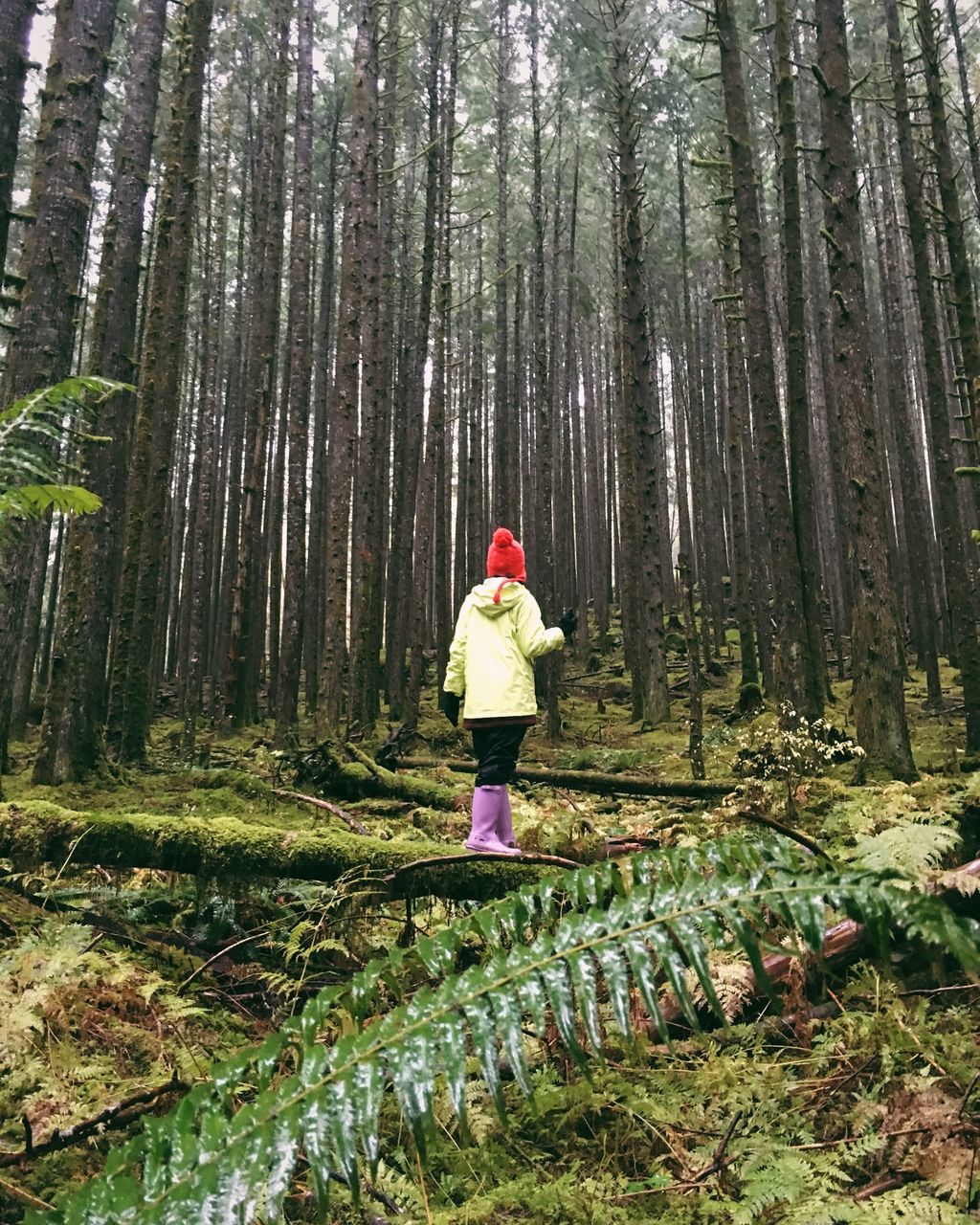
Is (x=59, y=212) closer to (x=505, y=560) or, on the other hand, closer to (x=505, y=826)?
(x=505, y=560)

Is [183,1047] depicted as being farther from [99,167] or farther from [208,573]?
[99,167]

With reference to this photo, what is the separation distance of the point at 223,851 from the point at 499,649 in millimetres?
1860

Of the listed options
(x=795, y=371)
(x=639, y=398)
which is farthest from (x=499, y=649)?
(x=639, y=398)

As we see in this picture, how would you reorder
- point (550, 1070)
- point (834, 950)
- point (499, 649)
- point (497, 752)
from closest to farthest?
point (550, 1070), point (834, 950), point (497, 752), point (499, 649)

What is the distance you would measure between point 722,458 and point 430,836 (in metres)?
22.4

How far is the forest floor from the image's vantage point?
6.56 feet

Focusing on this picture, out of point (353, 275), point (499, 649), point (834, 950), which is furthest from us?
point (353, 275)

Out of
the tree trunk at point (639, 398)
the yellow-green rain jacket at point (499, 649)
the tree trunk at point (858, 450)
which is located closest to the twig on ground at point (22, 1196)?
the yellow-green rain jacket at point (499, 649)

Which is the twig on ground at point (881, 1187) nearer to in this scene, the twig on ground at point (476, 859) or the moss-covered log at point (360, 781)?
the twig on ground at point (476, 859)

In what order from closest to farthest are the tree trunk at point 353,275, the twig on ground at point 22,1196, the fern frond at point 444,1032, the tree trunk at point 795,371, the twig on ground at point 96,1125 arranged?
the fern frond at point 444,1032
the twig on ground at point 22,1196
the twig on ground at point 96,1125
the tree trunk at point 795,371
the tree trunk at point 353,275

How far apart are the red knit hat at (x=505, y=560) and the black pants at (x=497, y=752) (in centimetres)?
96

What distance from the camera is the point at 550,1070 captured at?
262 centimetres

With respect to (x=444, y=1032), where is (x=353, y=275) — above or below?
above

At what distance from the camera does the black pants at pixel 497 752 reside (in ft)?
14.1
